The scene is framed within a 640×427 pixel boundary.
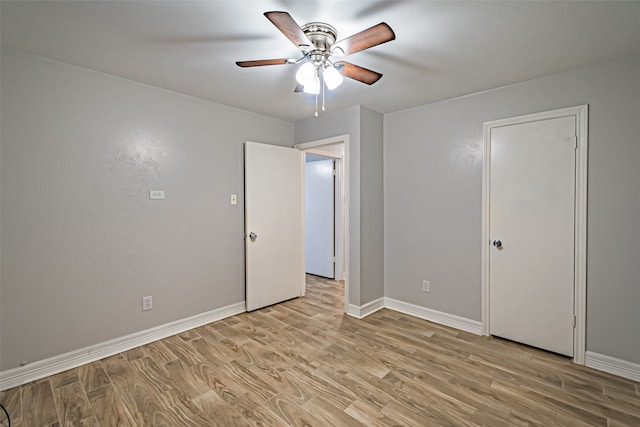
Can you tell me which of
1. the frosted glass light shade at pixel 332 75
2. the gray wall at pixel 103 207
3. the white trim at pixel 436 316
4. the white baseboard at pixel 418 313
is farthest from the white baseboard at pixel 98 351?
the frosted glass light shade at pixel 332 75

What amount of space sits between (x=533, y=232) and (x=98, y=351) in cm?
386

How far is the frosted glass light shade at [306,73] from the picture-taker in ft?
6.15

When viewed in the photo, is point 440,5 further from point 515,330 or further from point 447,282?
point 515,330

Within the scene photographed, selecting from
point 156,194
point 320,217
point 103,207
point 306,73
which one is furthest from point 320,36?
point 320,217

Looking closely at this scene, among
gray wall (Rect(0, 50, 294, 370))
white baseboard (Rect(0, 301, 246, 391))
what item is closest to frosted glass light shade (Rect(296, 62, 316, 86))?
gray wall (Rect(0, 50, 294, 370))

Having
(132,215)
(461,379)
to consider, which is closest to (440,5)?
(461,379)

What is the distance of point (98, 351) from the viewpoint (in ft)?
8.15

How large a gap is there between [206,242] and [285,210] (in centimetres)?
106

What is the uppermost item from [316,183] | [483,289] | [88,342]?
[316,183]

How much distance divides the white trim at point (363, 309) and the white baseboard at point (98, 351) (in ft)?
4.60

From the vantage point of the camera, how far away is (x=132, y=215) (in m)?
2.67

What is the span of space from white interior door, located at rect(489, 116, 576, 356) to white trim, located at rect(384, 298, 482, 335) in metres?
0.18

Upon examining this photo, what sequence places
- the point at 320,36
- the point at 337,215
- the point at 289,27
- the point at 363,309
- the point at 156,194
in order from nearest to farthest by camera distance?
the point at 289,27 → the point at 320,36 → the point at 156,194 → the point at 363,309 → the point at 337,215

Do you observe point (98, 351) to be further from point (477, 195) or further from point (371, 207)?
point (477, 195)
